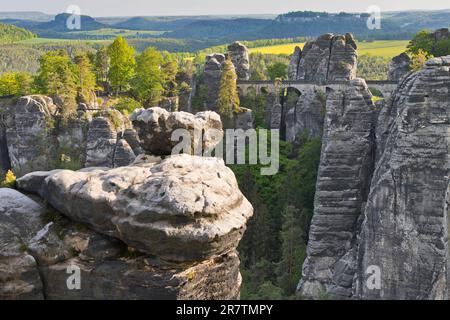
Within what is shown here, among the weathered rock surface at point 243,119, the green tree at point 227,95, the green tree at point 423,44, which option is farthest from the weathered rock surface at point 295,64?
the weathered rock surface at point 243,119

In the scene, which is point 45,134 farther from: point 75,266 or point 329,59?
point 75,266

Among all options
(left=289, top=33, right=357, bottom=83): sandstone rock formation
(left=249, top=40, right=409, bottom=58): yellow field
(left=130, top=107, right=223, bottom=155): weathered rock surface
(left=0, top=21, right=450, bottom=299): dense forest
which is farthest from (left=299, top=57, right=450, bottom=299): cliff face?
(left=249, top=40, right=409, bottom=58): yellow field

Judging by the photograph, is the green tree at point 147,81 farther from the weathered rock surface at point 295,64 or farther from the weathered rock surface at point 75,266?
the weathered rock surface at point 75,266

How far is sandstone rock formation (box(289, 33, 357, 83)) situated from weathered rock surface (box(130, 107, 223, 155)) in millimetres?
49379

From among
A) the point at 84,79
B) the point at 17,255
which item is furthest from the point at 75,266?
the point at 84,79

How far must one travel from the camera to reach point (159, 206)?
13.1 metres

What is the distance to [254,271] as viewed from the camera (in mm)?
41531

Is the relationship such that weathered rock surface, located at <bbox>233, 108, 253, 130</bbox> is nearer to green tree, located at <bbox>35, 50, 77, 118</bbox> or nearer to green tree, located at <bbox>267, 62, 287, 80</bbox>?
green tree, located at <bbox>35, 50, 77, 118</bbox>

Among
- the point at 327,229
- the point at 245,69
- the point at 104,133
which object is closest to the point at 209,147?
the point at 327,229

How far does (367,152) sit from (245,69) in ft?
113

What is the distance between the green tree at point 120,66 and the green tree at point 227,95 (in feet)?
50.3

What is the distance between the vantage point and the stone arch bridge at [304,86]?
62569 mm
